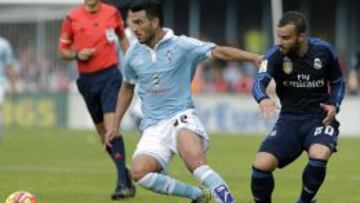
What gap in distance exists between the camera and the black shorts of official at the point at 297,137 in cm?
1152

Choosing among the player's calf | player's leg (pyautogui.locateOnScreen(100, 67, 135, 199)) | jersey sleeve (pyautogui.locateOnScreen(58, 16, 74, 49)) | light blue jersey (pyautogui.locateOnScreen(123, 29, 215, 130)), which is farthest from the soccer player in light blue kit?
jersey sleeve (pyautogui.locateOnScreen(58, 16, 74, 49))

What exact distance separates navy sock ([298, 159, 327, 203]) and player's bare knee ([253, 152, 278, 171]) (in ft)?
1.07

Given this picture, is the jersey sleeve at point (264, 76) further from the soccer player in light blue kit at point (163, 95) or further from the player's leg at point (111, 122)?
the player's leg at point (111, 122)

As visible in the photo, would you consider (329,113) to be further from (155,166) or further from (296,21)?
(155,166)

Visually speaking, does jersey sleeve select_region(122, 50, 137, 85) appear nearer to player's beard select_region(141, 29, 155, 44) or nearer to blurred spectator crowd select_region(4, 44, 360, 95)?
player's beard select_region(141, 29, 155, 44)

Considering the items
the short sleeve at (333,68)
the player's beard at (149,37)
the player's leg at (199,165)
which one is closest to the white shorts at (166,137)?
the player's leg at (199,165)

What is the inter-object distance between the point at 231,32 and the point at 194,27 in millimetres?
1374

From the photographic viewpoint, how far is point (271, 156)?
11.5 metres

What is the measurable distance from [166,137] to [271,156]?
106 cm

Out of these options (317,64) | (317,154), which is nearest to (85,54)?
(317,64)

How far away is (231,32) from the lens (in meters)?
42.6

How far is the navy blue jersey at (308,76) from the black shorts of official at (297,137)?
0.12 m

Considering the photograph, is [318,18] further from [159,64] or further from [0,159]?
[159,64]

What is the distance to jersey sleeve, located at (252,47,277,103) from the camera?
11.2 m
